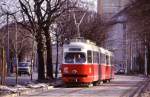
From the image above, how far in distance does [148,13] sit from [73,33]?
29448 millimetres

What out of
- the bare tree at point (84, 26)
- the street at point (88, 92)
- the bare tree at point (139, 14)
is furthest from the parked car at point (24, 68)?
the bare tree at point (139, 14)

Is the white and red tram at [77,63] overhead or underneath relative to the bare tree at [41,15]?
underneath

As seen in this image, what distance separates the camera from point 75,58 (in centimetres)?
4044

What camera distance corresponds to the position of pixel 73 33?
60.3 meters

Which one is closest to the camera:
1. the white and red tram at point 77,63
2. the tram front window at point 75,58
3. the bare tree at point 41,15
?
the white and red tram at point 77,63

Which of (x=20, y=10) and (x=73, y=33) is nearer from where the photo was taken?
(x=20, y=10)

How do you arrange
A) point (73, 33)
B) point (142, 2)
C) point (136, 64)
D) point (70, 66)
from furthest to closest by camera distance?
point (136, 64)
point (73, 33)
point (70, 66)
point (142, 2)

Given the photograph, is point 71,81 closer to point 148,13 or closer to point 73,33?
point 148,13

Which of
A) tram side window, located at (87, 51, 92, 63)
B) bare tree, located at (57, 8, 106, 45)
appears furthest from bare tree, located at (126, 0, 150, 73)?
bare tree, located at (57, 8, 106, 45)

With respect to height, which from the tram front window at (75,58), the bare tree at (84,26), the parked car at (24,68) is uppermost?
the bare tree at (84,26)

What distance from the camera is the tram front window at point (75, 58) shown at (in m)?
40.3

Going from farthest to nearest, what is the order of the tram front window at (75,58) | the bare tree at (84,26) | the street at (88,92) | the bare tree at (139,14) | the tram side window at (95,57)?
the bare tree at (84,26)
the tram side window at (95,57)
the tram front window at (75,58)
the street at (88,92)
the bare tree at (139,14)

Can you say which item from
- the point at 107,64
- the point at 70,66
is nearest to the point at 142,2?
the point at 70,66

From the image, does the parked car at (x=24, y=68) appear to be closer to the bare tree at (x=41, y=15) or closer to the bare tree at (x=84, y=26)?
the bare tree at (x=84, y=26)
